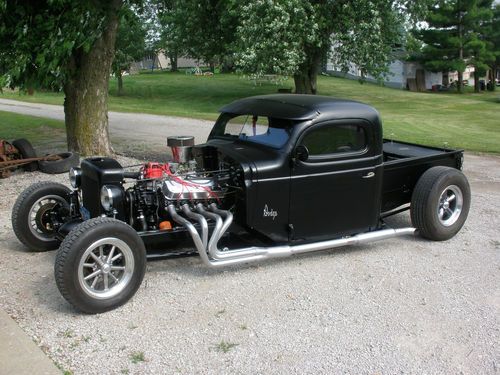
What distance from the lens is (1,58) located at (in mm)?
9430

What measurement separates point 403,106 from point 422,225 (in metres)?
28.1

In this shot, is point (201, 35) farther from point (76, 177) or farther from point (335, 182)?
point (335, 182)

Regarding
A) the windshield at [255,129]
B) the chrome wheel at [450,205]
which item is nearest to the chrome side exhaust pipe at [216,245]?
the windshield at [255,129]

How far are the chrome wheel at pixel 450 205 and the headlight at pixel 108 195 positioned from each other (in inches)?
138

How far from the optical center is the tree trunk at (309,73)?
26.5 m

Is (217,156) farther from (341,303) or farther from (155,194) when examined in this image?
(341,303)

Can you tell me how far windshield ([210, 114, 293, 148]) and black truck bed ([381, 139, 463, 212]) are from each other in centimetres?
129

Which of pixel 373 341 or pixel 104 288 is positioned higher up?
pixel 104 288

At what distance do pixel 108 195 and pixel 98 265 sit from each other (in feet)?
2.36

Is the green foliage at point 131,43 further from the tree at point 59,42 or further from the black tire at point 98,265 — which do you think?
the black tire at point 98,265

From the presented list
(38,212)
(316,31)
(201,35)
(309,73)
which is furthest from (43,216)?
(309,73)

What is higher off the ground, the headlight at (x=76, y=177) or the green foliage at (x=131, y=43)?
the green foliage at (x=131, y=43)

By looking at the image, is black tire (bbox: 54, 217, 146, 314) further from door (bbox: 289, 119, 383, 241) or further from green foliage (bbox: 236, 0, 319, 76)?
green foliage (bbox: 236, 0, 319, 76)

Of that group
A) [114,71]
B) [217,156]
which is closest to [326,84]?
[114,71]
